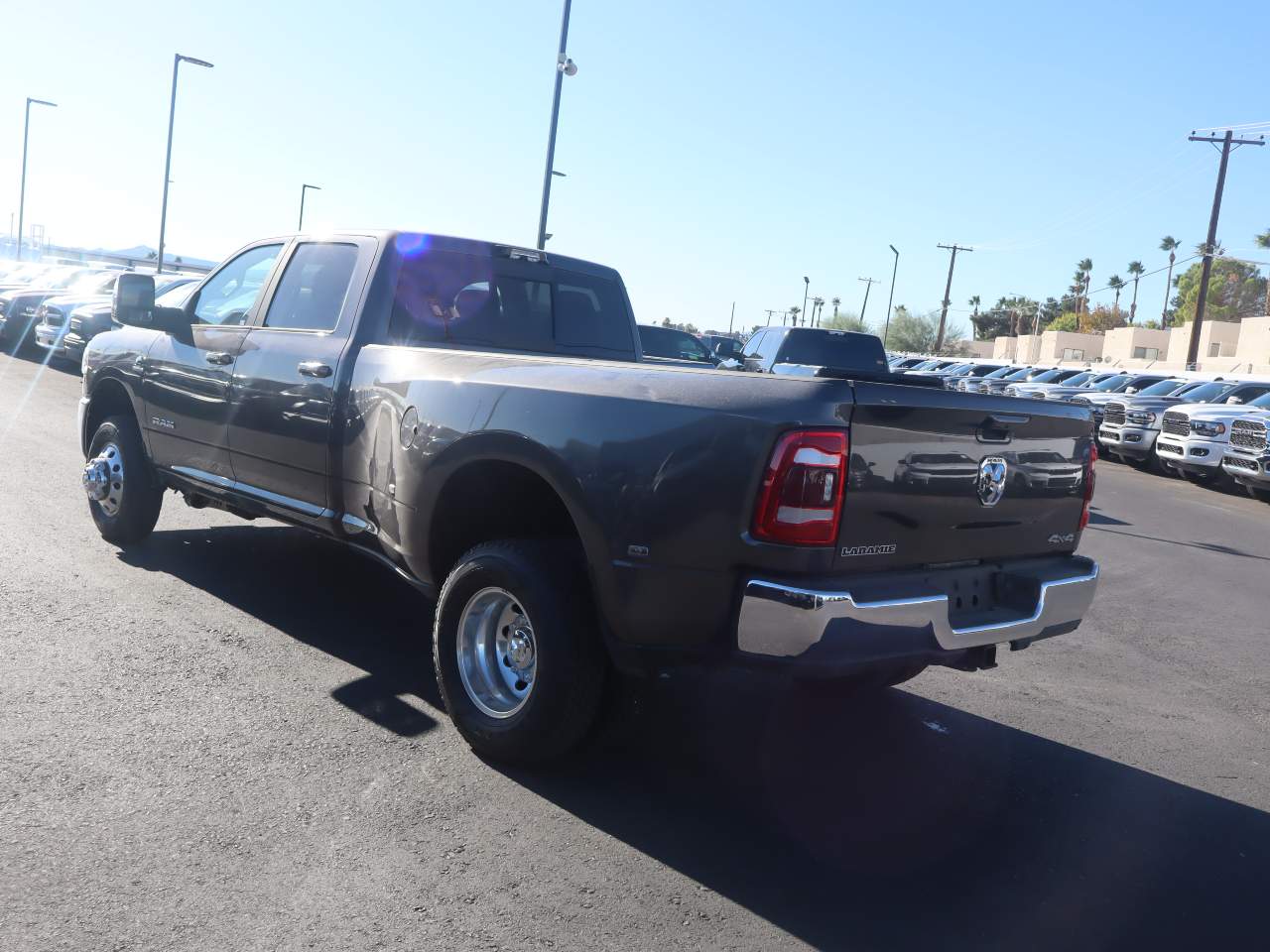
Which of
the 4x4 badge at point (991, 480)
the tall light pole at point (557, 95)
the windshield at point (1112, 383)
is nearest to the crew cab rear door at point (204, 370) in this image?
the 4x4 badge at point (991, 480)

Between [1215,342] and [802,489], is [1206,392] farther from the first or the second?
[1215,342]

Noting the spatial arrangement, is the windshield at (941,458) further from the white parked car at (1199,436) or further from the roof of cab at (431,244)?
the white parked car at (1199,436)

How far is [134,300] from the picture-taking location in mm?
6391

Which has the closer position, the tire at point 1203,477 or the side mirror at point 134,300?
the side mirror at point 134,300

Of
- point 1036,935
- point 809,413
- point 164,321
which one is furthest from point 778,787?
point 164,321

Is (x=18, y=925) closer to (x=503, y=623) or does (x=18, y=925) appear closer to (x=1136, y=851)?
(x=503, y=623)

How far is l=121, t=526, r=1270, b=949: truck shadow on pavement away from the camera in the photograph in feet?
11.3

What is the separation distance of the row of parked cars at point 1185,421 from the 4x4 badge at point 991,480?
9.37 metres

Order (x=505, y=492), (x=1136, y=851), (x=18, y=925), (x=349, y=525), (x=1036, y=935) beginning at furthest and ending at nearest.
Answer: (x=349, y=525)
(x=505, y=492)
(x=1136, y=851)
(x=1036, y=935)
(x=18, y=925)

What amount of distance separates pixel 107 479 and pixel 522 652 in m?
3.96

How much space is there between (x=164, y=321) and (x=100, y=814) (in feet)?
11.7

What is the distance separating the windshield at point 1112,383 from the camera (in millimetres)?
28109

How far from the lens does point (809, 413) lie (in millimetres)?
3512

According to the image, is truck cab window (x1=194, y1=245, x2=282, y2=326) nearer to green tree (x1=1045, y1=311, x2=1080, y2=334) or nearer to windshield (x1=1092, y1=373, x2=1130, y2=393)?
windshield (x1=1092, y1=373, x2=1130, y2=393)
